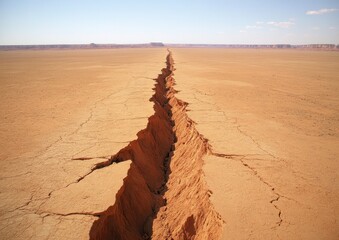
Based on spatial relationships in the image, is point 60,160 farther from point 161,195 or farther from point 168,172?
point 168,172

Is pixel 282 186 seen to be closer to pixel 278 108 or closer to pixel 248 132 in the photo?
pixel 248 132

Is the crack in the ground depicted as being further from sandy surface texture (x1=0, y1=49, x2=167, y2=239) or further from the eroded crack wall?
sandy surface texture (x1=0, y1=49, x2=167, y2=239)

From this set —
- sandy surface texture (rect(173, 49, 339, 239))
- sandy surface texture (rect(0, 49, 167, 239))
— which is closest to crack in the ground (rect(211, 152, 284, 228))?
sandy surface texture (rect(173, 49, 339, 239))

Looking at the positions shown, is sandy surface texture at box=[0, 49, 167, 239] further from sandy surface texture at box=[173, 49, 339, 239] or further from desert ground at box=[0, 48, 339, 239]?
sandy surface texture at box=[173, 49, 339, 239]

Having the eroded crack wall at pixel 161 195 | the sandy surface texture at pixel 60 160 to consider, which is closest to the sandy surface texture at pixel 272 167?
the eroded crack wall at pixel 161 195

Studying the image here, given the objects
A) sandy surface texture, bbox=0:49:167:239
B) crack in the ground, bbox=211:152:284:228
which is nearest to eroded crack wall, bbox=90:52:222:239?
sandy surface texture, bbox=0:49:167:239

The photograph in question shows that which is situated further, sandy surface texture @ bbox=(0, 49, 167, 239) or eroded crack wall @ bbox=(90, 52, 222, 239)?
eroded crack wall @ bbox=(90, 52, 222, 239)

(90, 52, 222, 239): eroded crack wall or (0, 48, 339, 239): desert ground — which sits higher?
(0, 48, 339, 239): desert ground

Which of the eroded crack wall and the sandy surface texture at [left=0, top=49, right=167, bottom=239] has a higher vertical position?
the sandy surface texture at [left=0, top=49, right=167, bottom=239]

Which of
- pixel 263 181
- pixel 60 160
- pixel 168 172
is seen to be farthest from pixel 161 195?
pixel 60 160
